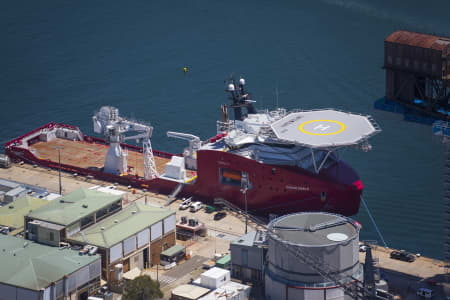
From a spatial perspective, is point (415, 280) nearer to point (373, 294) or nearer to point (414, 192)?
point (373, 294)

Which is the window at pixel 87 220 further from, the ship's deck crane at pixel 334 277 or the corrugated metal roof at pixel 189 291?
the ship's deck crane at pixel 334 277

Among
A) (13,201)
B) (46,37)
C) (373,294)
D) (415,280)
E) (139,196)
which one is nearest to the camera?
(373,294)

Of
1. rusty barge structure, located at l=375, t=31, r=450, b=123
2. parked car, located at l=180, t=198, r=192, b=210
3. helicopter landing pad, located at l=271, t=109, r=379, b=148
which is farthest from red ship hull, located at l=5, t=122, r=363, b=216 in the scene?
rusty barge structure, located at l=375, t=31, r=450, b=123

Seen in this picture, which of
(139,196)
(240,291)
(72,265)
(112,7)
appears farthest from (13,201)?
(112,7)

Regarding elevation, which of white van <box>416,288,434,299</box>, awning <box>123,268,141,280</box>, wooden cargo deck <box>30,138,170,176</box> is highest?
wooden cargo deck <box>30,138,170,176</box>

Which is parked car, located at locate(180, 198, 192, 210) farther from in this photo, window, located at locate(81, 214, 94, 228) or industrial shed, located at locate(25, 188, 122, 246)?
window, located at locate(81, 214, 94, 228)

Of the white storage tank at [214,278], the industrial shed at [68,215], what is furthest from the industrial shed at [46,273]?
the white storage tank at [214,278]

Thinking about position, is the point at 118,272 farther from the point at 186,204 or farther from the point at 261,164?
the point at 261,164
